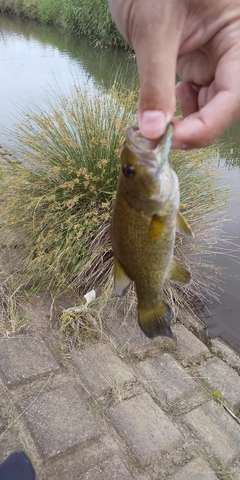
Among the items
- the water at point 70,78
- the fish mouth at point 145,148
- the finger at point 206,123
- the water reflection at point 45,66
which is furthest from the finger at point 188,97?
the water reflection at point 45,66

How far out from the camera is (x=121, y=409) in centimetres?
252

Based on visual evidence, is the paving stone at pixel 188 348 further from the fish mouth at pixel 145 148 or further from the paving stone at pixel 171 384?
the fish mouth at pixel 145 148

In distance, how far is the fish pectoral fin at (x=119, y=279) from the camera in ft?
4.64

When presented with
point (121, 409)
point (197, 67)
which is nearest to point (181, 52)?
point (197, 67)

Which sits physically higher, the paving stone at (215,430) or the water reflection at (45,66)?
the water reflection at (45,66)

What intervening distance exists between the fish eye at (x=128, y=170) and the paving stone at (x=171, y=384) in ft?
5.96

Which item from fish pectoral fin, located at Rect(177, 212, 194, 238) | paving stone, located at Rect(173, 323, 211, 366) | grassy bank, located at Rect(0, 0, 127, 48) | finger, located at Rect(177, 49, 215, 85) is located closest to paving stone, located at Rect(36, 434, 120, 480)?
paving stone, located at Rect(173, 323, 211, 366)

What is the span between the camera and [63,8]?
18.0 meters

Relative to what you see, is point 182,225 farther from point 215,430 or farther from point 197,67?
point 215,430

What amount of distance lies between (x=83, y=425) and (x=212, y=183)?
2338mm

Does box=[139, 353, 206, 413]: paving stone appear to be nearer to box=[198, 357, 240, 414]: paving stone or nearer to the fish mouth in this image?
box=[198, 357, 240, 414]: paving stone

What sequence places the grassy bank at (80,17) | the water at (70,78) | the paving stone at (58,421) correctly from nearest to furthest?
1. the paving stone at (58,421)
2. the water at (70,78)
3. the grassy bank at (80,17)

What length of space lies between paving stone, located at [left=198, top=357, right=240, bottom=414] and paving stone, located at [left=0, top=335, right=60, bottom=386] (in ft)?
3.27

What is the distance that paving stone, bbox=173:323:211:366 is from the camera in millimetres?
3070
